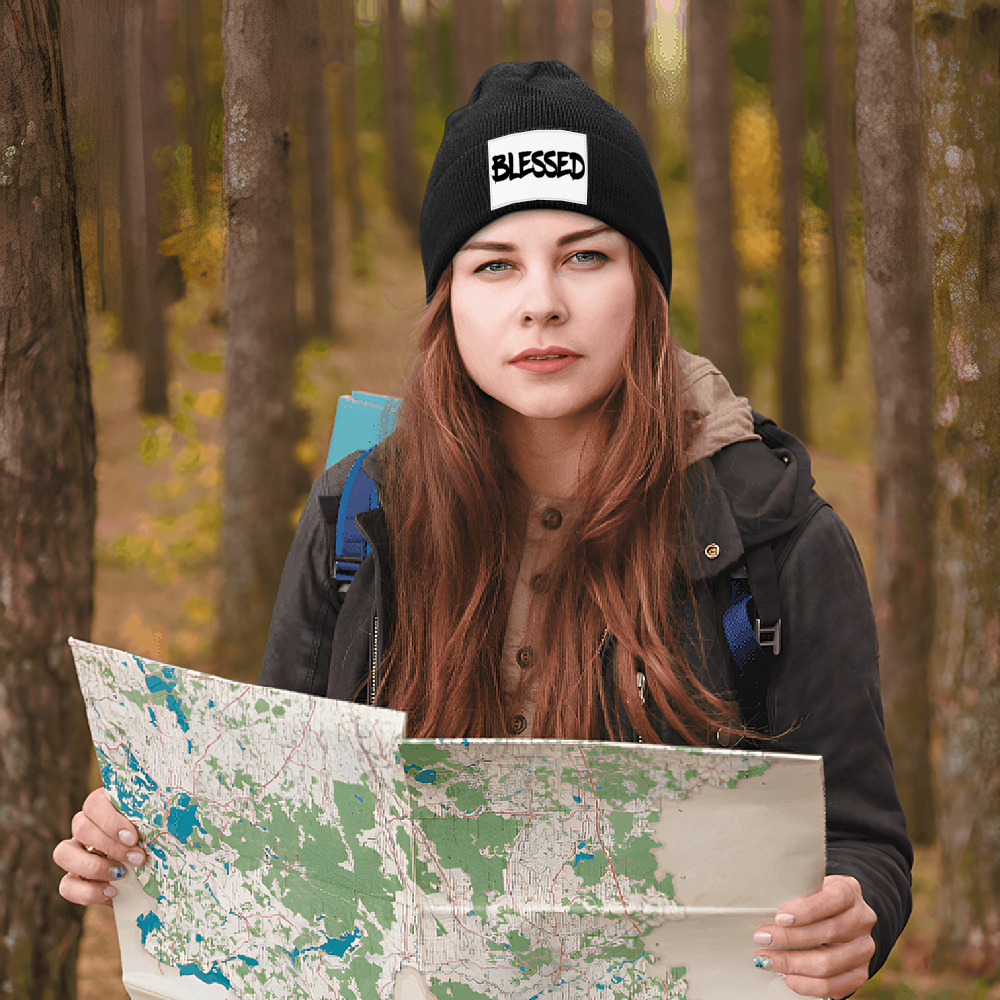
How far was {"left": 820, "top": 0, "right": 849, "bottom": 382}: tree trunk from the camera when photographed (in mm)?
3111

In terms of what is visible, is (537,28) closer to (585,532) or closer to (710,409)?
(710,409)

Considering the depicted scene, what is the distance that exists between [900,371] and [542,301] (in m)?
2.16

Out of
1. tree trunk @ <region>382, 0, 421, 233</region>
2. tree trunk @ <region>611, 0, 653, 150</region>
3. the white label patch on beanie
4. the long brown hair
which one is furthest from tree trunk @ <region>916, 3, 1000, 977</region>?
the white label patch on beanie

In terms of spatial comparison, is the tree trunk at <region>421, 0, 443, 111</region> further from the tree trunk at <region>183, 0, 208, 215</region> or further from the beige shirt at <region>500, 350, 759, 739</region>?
the beige shirt at <region>500, 350, 759, 739</region>

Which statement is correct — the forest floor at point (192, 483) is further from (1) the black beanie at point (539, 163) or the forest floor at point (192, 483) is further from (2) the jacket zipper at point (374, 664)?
(2) the jacket zipper at point (374, 664)

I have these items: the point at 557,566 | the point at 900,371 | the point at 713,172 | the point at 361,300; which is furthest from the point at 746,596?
the point at 713,172

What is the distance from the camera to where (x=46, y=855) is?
2637 millimetres

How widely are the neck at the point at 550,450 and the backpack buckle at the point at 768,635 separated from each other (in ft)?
1.15

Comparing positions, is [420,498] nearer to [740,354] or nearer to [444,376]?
[444,376]

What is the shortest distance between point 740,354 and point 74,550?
2.28 meters

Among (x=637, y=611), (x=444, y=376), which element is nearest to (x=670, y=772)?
(x=637, y=611)

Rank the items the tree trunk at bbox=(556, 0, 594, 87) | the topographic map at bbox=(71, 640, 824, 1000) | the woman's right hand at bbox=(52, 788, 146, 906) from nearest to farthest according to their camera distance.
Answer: the topographic map at bbox=(71, 640, 824, 1000), the woman's right hand at bbox=(52, 788, 146, 906), the tree trunk at bbox=(556, 0, 594, 87)

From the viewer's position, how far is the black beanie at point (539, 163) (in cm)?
135

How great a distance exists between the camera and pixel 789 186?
3277mm
